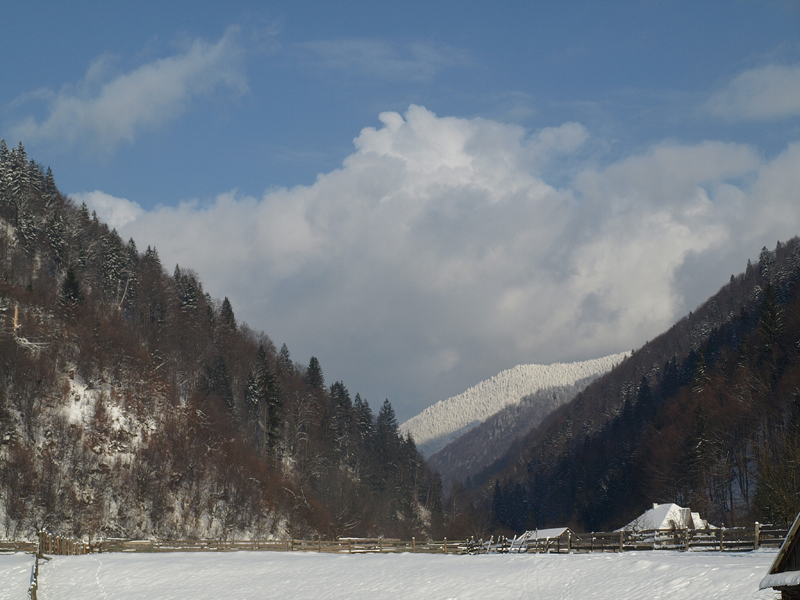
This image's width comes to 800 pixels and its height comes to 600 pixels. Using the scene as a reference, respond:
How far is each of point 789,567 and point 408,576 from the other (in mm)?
29247

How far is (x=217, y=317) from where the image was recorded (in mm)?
130500

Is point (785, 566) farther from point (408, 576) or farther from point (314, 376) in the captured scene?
point (314, 376)

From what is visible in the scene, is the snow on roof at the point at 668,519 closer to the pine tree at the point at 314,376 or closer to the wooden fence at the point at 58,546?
the wooden fence at the point at 58,546

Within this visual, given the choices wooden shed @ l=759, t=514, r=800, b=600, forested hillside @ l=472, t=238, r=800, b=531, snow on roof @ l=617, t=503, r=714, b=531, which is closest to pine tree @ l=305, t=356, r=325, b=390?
forested hillside @ l=472, t=238, r=800, b=531

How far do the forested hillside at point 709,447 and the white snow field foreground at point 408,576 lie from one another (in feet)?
53.8

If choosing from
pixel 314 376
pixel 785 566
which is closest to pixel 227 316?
pixel 314 376

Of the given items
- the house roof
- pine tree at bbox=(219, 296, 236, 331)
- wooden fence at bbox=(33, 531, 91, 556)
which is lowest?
the house roof

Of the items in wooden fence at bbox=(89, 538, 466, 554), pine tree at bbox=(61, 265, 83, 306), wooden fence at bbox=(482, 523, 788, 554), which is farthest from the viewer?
pine tree at bbox=(61, 265, 83, 306)

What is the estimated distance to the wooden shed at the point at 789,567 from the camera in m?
16.0

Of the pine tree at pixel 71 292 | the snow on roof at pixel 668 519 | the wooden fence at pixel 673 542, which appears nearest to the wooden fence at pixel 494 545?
the wooden fence at pixel 673 542

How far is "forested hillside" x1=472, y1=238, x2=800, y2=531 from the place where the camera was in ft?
271

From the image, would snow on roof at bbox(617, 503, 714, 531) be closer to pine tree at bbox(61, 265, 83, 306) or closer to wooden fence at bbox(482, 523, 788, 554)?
wooden fence at bbox(482, 523, 788, 554)

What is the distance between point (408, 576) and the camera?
4288 centimetres

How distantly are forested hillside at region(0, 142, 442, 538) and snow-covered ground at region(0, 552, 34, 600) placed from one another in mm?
23078
